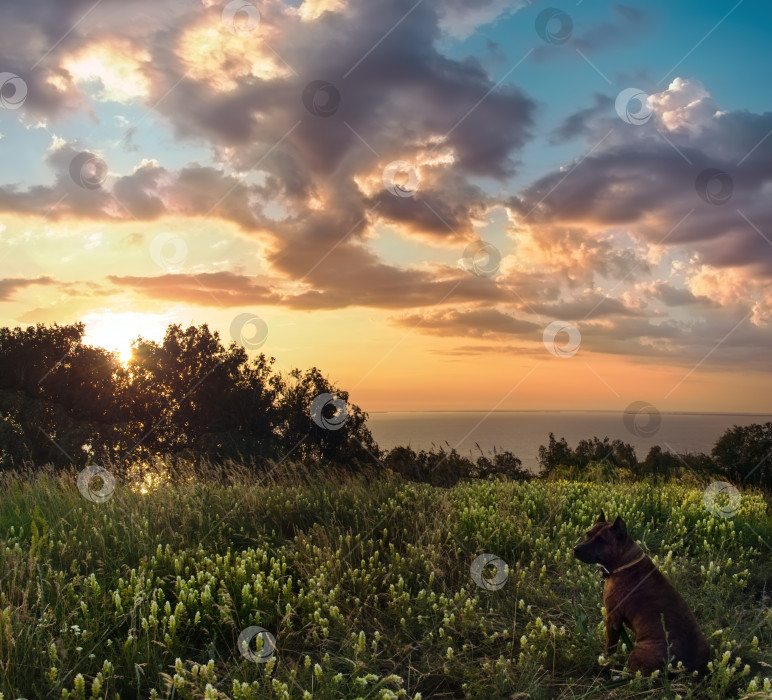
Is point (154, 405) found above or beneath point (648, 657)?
above

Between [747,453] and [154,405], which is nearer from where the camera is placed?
[747,453]

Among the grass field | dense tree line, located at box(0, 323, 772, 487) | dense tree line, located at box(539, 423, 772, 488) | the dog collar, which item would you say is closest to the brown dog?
the dog collar

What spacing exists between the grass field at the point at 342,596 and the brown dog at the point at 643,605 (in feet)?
0.62

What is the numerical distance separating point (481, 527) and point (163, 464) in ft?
23.2

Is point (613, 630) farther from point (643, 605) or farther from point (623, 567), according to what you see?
point (623, 567)

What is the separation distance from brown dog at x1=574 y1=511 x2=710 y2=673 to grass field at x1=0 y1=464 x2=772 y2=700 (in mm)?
188

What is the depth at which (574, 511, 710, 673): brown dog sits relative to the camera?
176 inches

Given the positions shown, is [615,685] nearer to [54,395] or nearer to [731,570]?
[731,570]

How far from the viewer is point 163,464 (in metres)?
12.3

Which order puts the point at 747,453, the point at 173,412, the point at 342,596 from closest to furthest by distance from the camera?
the point at 342,596, the point at 747,453, the point at 173,412

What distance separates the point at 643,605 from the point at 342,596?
293 centimetres

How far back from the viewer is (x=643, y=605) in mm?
4480

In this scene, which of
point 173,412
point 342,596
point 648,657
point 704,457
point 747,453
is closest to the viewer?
point 648,657

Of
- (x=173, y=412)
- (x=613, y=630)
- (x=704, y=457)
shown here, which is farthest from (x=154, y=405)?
(x=613, y=630)
